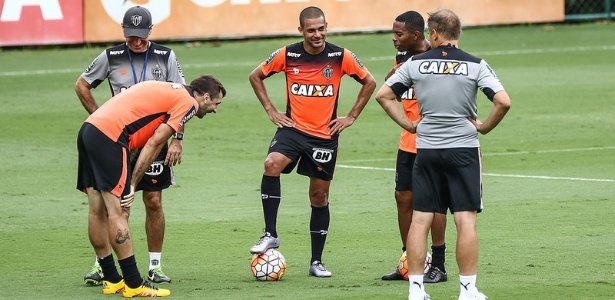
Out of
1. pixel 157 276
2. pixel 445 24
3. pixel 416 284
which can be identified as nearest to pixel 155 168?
pixel 157 276

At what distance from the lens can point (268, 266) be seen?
35.4ft

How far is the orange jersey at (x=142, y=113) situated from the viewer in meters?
10.0

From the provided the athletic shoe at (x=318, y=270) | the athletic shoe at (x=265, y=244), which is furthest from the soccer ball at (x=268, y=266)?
the athletic shoe at (x=318, y=270)

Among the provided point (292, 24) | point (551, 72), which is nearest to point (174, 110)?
point (551, 72)

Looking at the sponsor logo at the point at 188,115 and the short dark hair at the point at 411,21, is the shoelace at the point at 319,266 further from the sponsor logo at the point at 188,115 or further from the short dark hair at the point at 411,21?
the short dark hair at the point at 411,21

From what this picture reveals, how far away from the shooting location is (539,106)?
22.9 m

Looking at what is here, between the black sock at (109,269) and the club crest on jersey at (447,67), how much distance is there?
9.07 ft

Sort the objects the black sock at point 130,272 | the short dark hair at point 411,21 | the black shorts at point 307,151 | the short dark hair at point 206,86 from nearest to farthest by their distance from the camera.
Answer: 1. the black sock at point 130,272
2. the short dark hair at point 206,86
3. the short dark hair at point 411,21
4. the black shorts at point 307,151

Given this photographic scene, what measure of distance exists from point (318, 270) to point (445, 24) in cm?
251

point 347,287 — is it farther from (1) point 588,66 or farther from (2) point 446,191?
(1) point 588,66

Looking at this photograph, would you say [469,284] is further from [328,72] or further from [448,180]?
[328,72]

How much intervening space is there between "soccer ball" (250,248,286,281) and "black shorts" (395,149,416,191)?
113 centimetres

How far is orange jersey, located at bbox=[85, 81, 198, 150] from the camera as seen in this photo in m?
10.0

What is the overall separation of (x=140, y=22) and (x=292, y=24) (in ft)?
61.4
